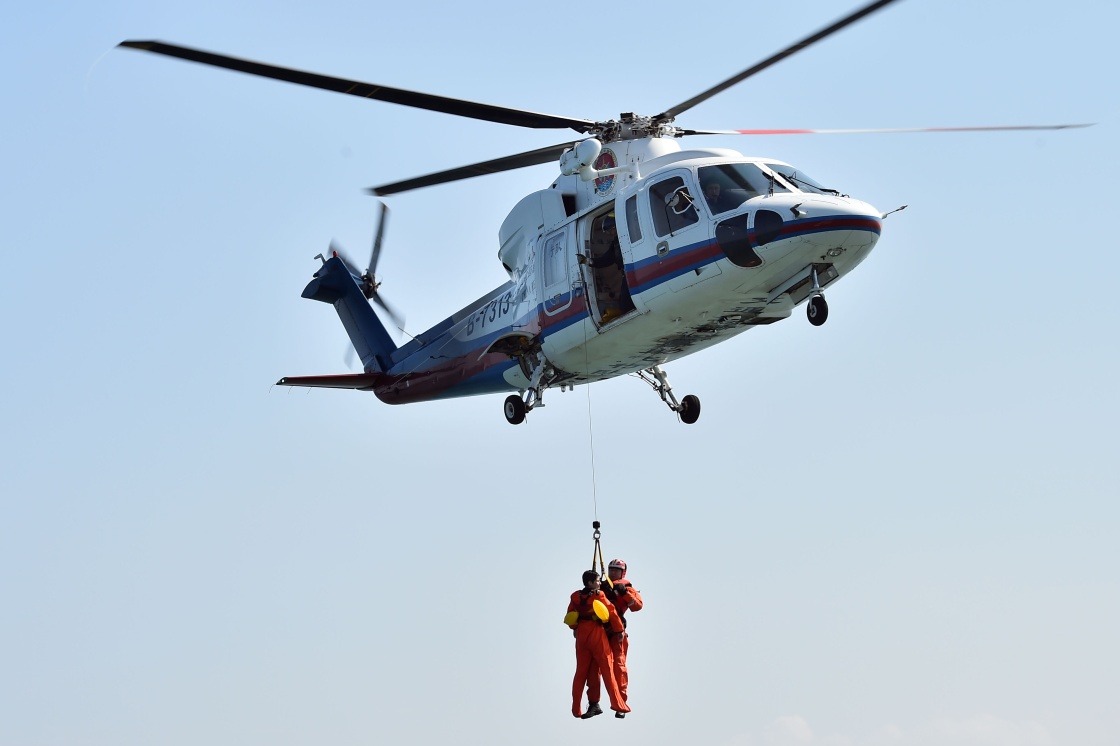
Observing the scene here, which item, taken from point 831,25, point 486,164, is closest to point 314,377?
point 486,164

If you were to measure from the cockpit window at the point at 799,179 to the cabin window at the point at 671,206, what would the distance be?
1.15 m

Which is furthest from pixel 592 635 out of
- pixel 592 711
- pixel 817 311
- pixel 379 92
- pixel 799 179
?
pixel 379 92

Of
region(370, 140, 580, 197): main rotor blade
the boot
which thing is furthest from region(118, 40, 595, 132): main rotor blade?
the boot

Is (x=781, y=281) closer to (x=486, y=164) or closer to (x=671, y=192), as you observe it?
(x=671, y=192)

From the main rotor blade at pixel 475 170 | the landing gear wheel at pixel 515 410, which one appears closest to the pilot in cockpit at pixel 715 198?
the main rotor blade at pixel 475 170

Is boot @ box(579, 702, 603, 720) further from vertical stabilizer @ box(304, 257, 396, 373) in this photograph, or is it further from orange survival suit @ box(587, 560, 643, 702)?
vertical stabilizer @ box(304, 257, 396, 373)

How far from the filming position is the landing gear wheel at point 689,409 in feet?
71.8

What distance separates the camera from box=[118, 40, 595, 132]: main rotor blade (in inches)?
680

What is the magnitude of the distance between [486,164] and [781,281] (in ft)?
16.8

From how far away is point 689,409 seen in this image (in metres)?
21.9

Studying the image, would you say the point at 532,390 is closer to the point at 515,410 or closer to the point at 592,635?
the point at 515,410

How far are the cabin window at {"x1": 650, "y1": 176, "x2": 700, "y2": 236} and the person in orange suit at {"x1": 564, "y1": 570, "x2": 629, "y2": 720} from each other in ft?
15.5

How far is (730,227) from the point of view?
18.4 meters

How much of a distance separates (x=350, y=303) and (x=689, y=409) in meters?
8.11
